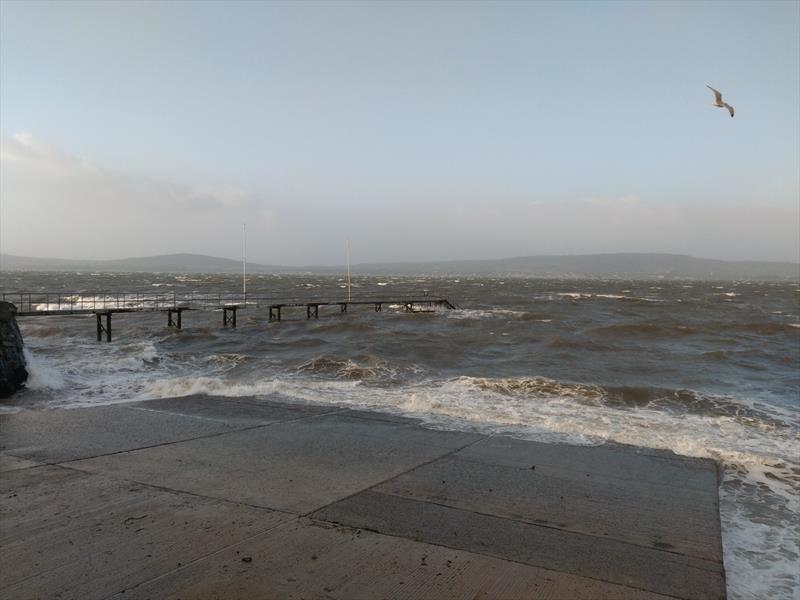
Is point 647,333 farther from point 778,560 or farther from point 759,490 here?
point 778,560

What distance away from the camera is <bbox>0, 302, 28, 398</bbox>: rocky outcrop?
11146 millimetres

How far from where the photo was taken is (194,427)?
8523 millimetres

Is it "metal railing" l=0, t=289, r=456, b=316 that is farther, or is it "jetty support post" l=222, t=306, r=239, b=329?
"metal railing" l=0, t=289, r=456, b=316

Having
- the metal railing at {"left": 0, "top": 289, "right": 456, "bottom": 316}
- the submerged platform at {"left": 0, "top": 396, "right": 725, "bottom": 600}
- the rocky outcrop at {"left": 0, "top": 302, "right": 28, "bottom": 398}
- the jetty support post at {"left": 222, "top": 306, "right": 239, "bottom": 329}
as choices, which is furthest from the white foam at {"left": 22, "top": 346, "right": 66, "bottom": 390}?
the jetty support post at {"left": 222, "top": 306, "right": 239, "bottom": 329}

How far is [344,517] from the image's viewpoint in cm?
499

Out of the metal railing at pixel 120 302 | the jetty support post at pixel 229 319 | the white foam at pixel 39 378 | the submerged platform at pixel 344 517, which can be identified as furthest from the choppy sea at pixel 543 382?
the metal railing at pixel 120 302

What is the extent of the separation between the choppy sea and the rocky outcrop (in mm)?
290

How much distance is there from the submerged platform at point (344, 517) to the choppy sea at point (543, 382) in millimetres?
594

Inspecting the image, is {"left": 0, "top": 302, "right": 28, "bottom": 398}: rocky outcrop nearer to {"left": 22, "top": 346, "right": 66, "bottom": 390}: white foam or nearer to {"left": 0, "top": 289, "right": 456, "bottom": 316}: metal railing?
{"left": 22, "top": 346, "right": 66, "bottom": 390}: white foam

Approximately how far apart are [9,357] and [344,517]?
9566mm

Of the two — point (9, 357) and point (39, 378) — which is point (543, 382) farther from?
point (9, 357)

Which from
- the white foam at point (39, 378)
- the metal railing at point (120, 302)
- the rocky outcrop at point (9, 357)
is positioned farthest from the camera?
the metal railing at point (120, 302)

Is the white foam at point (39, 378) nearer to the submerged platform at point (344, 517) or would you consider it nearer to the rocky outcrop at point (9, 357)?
the rocky outcrop at point (9, 357)

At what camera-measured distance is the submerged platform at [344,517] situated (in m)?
3.88
